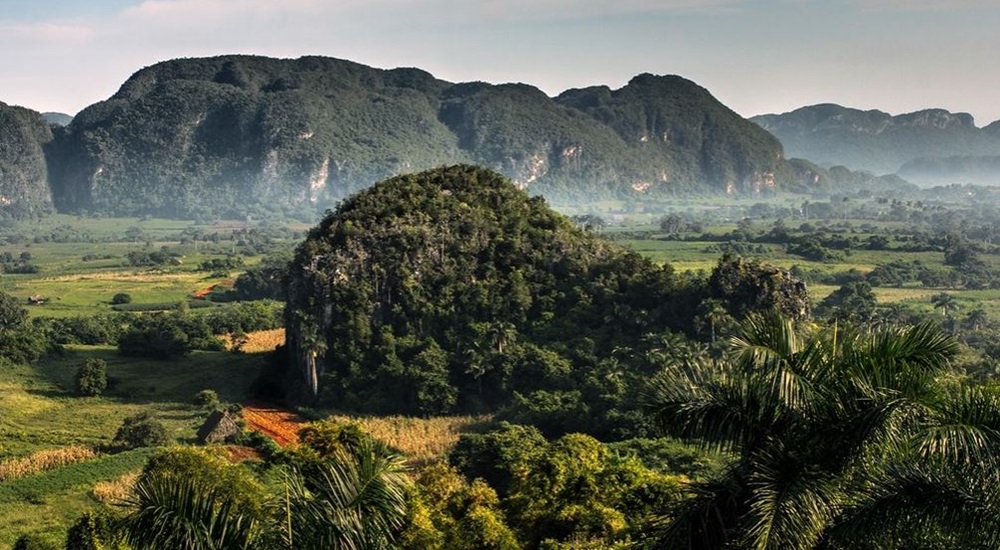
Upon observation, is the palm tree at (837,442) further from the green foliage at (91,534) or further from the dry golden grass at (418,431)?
the dry golden grass at (418,431)

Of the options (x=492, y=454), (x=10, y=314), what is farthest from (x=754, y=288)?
(x=10, y=314)

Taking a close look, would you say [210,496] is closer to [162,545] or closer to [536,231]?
[162,545]

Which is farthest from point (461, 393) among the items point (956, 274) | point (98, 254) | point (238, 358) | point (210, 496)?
point (98, 254)

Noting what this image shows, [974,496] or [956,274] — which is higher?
[974,496]

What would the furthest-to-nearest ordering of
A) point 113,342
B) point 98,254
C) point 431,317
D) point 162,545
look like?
point 98,254 < point 113,342 < point 431,317 < point 162,545

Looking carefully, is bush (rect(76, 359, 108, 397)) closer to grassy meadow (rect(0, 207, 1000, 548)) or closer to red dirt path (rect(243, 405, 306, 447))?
grassy meadow (rect(0, 207, 1000, 548))

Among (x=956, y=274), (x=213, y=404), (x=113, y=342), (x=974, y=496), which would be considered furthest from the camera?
(x=956, y=274)

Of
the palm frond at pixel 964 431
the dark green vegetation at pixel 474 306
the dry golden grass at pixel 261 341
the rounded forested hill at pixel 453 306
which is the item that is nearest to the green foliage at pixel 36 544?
the dark green vegetation at pixel 474 306
